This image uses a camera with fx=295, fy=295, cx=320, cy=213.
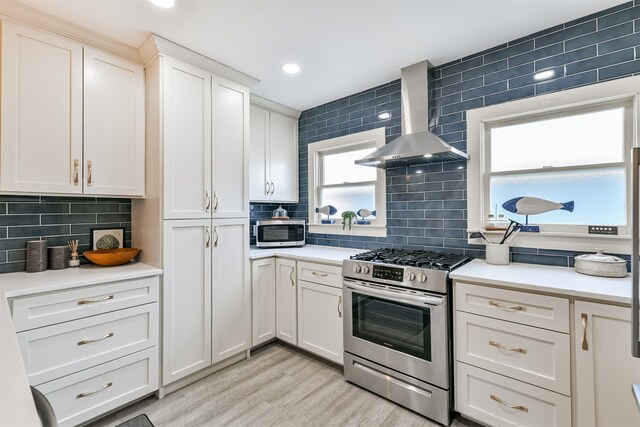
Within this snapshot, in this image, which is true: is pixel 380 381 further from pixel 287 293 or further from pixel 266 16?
pixel 266 16

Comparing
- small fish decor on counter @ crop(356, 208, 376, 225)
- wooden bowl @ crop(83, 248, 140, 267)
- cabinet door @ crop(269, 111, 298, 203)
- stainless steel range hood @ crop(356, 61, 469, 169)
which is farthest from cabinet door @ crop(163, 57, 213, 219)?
small fish decor on counter @ crop(356, 208, 376, 225)

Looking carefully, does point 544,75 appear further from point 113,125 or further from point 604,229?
point 113,125

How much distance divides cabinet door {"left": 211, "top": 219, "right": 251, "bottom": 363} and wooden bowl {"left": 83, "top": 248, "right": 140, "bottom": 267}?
60cm

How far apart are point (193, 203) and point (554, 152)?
106 inches

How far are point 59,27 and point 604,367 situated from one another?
3660 millimetres

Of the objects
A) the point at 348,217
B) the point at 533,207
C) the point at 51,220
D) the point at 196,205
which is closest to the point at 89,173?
the point at 51,220

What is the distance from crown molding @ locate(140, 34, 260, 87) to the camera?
2104 mm

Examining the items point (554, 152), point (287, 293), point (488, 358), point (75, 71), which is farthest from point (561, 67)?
point (75, 71)

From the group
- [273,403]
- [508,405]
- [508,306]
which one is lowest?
[273,403]

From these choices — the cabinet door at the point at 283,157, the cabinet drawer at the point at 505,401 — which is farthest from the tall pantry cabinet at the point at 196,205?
the cabinet drawer at the point at 505,401

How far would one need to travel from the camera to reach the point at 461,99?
2414mm

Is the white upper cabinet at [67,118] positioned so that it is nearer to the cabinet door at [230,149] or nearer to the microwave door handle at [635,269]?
the cabinet door at [230,149]

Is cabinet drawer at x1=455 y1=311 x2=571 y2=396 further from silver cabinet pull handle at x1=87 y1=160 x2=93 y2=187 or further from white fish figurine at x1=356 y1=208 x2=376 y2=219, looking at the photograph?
silver cabinet pull handle at x1=87 y1=160 x2=93 y2=187

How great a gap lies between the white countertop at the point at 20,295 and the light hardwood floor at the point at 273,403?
923 mm
